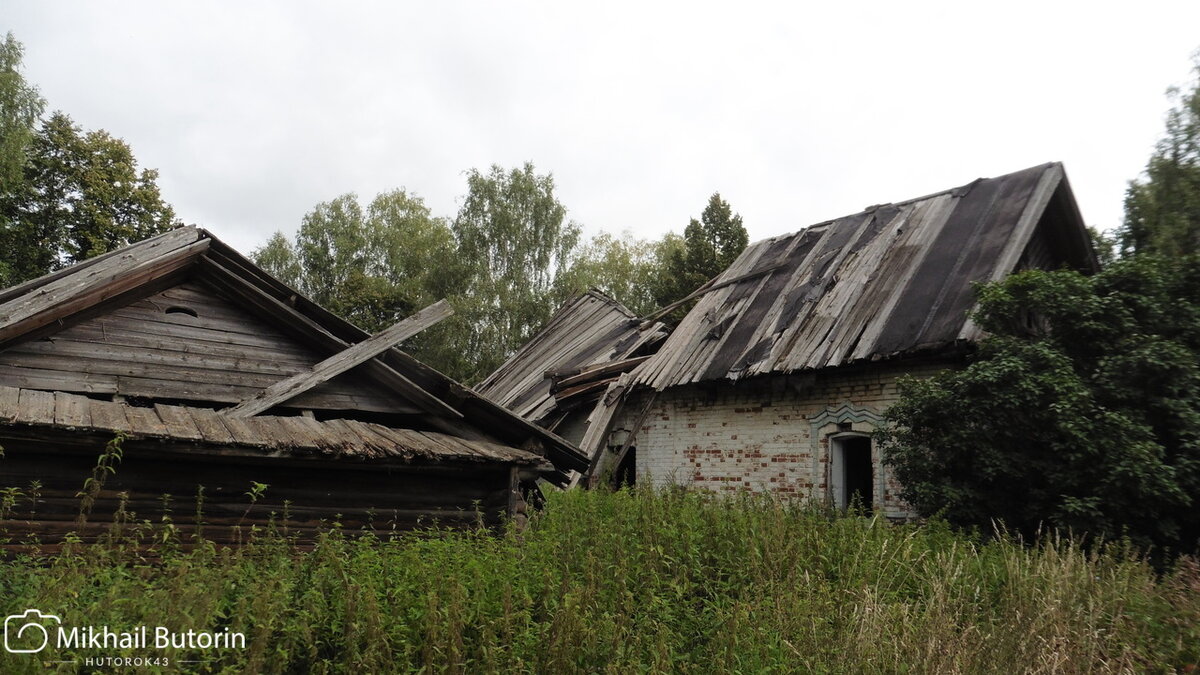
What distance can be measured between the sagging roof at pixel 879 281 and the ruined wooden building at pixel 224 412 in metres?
5.05

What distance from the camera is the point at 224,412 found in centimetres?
662

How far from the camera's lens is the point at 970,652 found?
471cm

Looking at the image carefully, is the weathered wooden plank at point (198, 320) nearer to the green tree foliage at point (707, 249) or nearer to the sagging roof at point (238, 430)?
the sagging roof at point (238, 430)

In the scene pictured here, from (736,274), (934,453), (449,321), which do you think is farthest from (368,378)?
(449,321)

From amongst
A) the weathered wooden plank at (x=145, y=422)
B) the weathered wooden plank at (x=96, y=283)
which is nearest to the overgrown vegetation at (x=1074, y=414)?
the weathered wooden plank at (x=145, y=422)

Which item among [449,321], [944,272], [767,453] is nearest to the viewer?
[944,272]

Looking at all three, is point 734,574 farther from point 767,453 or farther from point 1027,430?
point 767,453

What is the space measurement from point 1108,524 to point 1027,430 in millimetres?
1214

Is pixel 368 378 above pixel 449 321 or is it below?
below

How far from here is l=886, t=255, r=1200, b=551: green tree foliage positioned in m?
7.66

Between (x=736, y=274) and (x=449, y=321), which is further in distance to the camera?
(x=449, y=321)

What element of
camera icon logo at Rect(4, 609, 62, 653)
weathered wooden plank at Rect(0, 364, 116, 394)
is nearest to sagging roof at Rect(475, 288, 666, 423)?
weathered wooden plank at Rect(0, 364, 116, 394)

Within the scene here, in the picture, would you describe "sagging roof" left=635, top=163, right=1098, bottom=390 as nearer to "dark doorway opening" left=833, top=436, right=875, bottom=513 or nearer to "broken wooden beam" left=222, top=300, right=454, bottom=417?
"dark doorway opening" left=833, top=436, right=875, bottom=513

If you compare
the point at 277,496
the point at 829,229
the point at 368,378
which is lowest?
the point at 277,496
